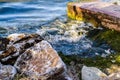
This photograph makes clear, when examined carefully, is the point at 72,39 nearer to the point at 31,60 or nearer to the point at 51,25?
the point at 51,25

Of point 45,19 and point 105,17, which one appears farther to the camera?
point 45,19

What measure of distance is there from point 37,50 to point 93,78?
39.3 inches

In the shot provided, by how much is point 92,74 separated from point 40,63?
0.90 m

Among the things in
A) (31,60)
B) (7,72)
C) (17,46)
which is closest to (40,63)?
(31,60)

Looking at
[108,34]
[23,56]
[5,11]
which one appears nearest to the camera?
[23,56]

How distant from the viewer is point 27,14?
11.0 m

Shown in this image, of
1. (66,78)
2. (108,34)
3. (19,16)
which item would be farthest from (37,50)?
(19,16)

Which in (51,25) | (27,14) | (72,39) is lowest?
(27,14)

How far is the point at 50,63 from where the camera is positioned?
16.5 feet

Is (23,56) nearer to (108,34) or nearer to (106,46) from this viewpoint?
(106,46)

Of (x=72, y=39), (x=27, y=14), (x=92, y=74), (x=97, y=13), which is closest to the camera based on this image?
(x=92, y=74)

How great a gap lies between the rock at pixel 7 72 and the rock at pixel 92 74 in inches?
45.3

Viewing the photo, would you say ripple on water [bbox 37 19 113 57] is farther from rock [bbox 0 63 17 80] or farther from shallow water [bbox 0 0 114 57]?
rock [bbox 0 63 17 80]

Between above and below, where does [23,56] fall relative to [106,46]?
above
